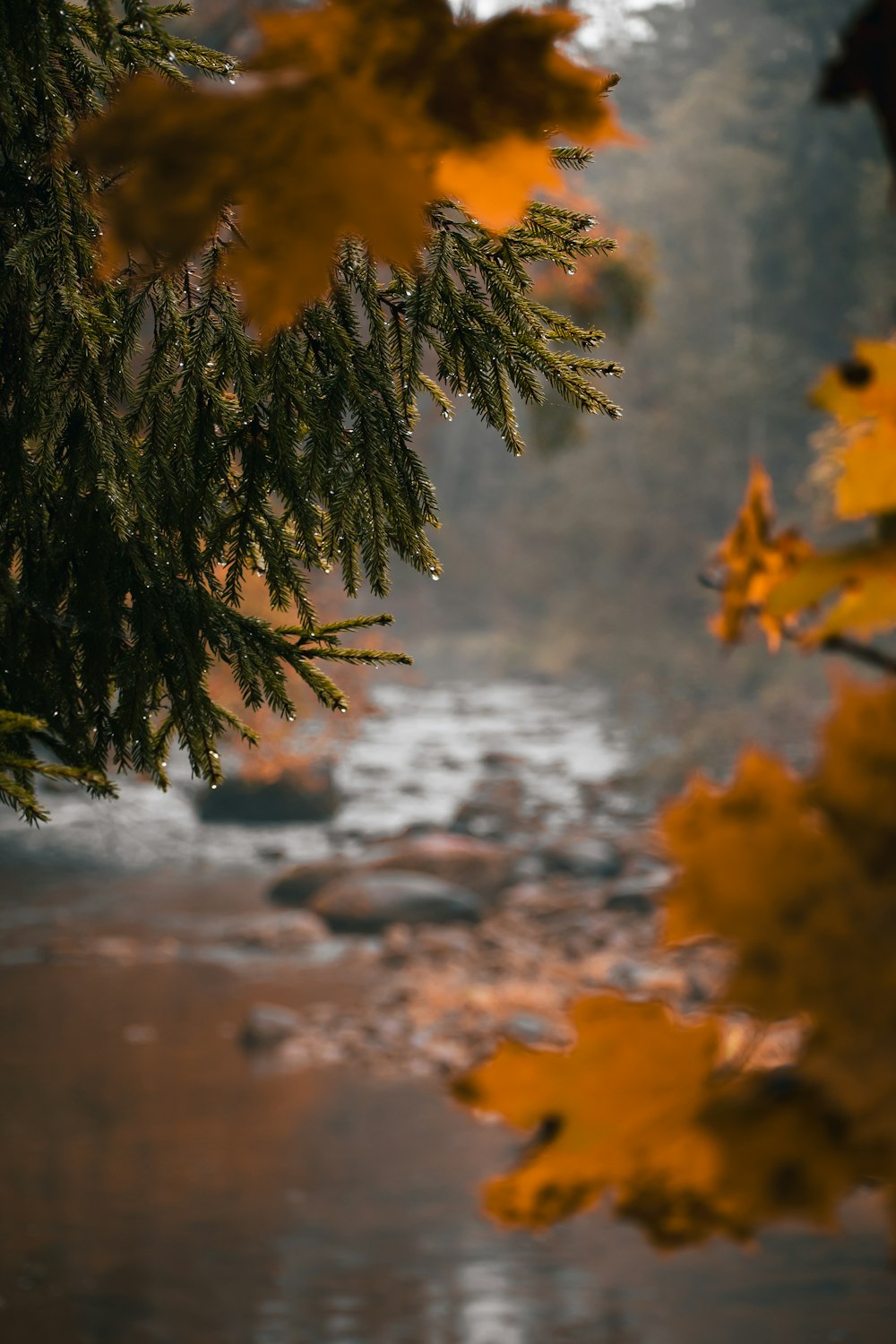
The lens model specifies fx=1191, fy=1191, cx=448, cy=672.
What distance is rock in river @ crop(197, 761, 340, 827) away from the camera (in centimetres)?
1488

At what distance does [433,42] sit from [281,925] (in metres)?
10.7

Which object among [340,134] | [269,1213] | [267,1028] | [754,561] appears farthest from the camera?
[267,1028]

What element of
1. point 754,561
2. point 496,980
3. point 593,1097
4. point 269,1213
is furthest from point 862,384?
point 496,980

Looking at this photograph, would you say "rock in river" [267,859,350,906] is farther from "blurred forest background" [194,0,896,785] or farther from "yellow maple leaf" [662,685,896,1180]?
"yellow maple leaf" [662,685,896,1180]

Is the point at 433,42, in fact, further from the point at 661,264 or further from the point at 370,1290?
the point at 661,264

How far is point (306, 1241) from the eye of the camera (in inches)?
248

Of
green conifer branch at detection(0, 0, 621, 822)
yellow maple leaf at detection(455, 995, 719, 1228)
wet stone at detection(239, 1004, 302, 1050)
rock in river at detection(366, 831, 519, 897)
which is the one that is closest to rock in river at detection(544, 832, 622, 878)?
rock in river at detection(366, 831, 519, 897)

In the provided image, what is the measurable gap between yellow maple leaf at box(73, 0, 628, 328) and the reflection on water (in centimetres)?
608

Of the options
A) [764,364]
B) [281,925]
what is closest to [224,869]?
[281,925]

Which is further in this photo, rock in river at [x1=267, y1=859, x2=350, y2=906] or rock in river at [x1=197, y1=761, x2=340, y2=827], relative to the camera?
rock in river at [x1=197, y1=761, x2=340, y2=827]

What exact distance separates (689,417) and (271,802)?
15721mm

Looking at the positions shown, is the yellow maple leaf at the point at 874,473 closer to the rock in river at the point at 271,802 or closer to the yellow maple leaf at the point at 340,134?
the yellow maple leaf at the point at 340,134

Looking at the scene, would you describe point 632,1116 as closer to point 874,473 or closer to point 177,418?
point 874,473

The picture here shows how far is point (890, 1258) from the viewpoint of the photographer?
371 mm
